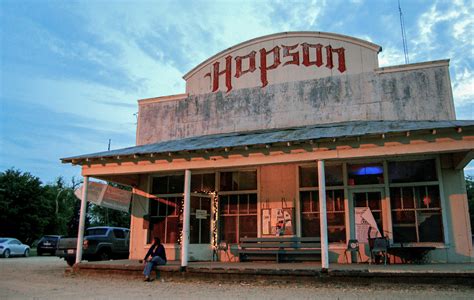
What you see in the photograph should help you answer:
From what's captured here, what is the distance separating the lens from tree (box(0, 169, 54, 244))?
29.8 metres

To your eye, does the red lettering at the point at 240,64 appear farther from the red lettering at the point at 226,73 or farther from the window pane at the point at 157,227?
the window pane at the point at 157,227

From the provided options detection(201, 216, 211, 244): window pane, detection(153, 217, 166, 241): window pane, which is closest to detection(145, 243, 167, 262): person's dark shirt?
detection(201, 216, 211, 244): window pane

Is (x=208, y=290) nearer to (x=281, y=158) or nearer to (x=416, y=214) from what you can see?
(x=281, y=158)

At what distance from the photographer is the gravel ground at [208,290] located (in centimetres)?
805

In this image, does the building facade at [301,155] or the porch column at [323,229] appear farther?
the building facade at [301,155]

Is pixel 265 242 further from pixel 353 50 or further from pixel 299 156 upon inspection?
pixel 353 50

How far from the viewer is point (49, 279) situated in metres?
11.4

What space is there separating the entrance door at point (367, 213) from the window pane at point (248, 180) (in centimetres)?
313

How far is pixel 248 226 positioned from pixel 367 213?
12.1ft

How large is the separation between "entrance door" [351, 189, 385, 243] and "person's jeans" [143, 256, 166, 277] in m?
5.54

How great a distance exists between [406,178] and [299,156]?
11.7 ft

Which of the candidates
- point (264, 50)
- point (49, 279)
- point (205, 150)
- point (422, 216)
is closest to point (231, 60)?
point (264, 50)

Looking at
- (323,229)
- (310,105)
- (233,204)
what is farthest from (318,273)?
(310,105)

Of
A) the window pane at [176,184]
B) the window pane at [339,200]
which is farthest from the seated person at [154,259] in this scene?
the window pane at [339,200]
